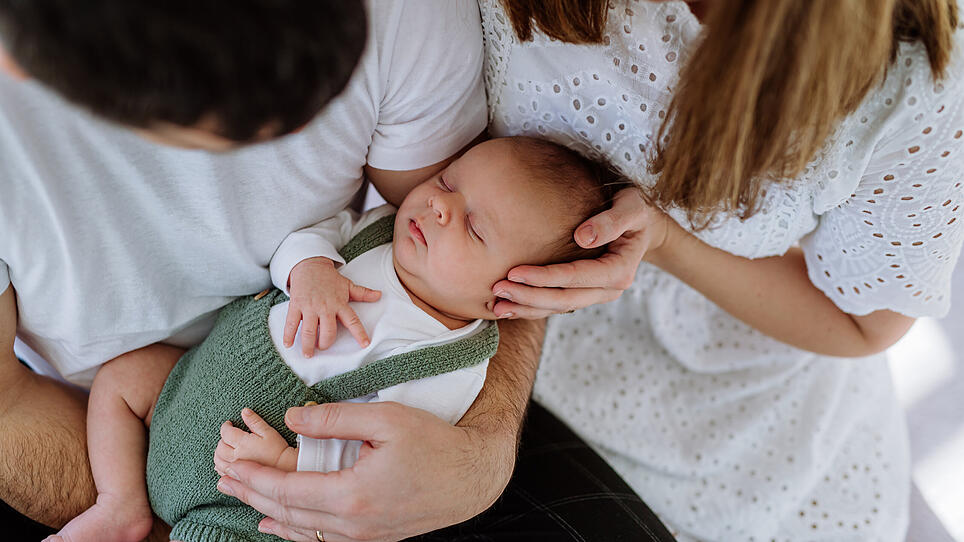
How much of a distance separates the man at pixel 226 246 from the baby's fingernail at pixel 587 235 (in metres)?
0.25

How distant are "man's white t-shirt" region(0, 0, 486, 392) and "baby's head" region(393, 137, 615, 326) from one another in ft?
0.29

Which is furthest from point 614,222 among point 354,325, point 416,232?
point 354,325

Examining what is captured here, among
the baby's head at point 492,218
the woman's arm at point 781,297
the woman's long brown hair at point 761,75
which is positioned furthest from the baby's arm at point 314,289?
the woman's arm at point 781,297

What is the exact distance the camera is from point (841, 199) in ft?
3.33

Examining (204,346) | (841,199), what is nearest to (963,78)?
(841,199)

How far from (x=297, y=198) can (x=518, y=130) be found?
1.18ft

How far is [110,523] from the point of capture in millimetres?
981

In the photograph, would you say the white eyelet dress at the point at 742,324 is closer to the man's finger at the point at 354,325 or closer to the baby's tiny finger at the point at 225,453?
the man's finger at the point at 354,325

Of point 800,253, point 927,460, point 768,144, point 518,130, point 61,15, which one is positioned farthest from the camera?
point 927,460

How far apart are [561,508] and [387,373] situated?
0.40 metres

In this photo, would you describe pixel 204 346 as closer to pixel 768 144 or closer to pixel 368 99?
pixel 368 99

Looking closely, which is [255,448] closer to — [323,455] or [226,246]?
[323,455]

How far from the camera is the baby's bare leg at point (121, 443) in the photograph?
984 millimetres

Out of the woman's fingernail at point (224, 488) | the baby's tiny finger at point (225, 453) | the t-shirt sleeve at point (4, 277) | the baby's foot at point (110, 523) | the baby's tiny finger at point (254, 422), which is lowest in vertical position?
the baby's foot at point (110, 523)
